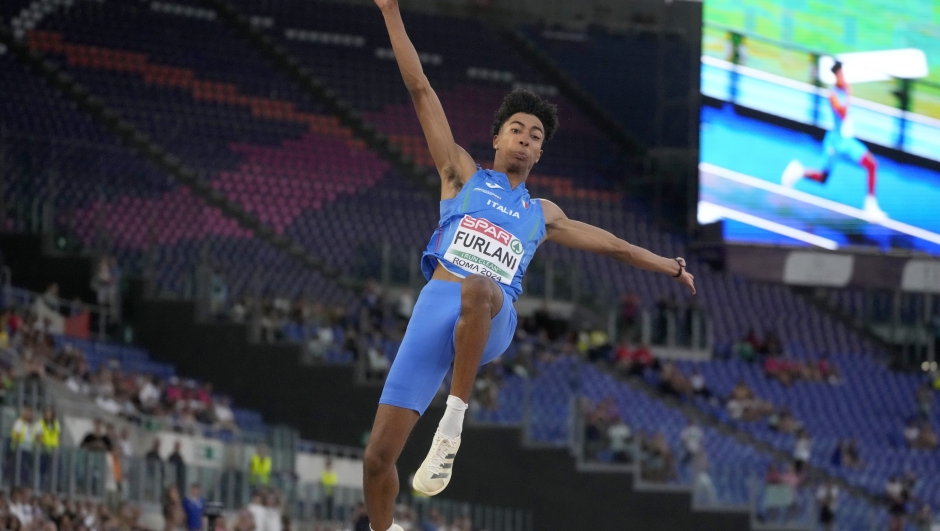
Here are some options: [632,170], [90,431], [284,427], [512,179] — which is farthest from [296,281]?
[512,179]

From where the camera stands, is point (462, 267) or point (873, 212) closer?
point (462, 267)

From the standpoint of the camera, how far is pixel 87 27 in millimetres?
24047

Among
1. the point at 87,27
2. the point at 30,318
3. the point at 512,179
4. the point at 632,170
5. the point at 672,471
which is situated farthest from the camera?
the point at 632,170

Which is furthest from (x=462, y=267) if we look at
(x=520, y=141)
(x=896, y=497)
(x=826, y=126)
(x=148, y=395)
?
(x=826, y=126)

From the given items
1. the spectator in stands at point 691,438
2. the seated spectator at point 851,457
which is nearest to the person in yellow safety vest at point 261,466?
the spectator in stands at point 691,438

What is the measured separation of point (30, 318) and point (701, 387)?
10325 millimetres

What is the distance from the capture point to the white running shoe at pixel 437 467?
607 cm

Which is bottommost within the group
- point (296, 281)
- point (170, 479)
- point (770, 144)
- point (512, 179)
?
point (170, 479)

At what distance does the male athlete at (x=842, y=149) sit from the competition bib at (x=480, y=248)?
52.5 feet

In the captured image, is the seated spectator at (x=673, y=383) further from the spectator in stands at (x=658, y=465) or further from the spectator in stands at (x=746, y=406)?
the spectator in stands at (x=658, y=465)

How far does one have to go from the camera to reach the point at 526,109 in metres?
6.49

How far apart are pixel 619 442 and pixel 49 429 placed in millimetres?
8062

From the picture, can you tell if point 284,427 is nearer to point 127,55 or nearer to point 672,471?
point 672,471

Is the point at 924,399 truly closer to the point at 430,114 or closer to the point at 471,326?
the point at 430,114
